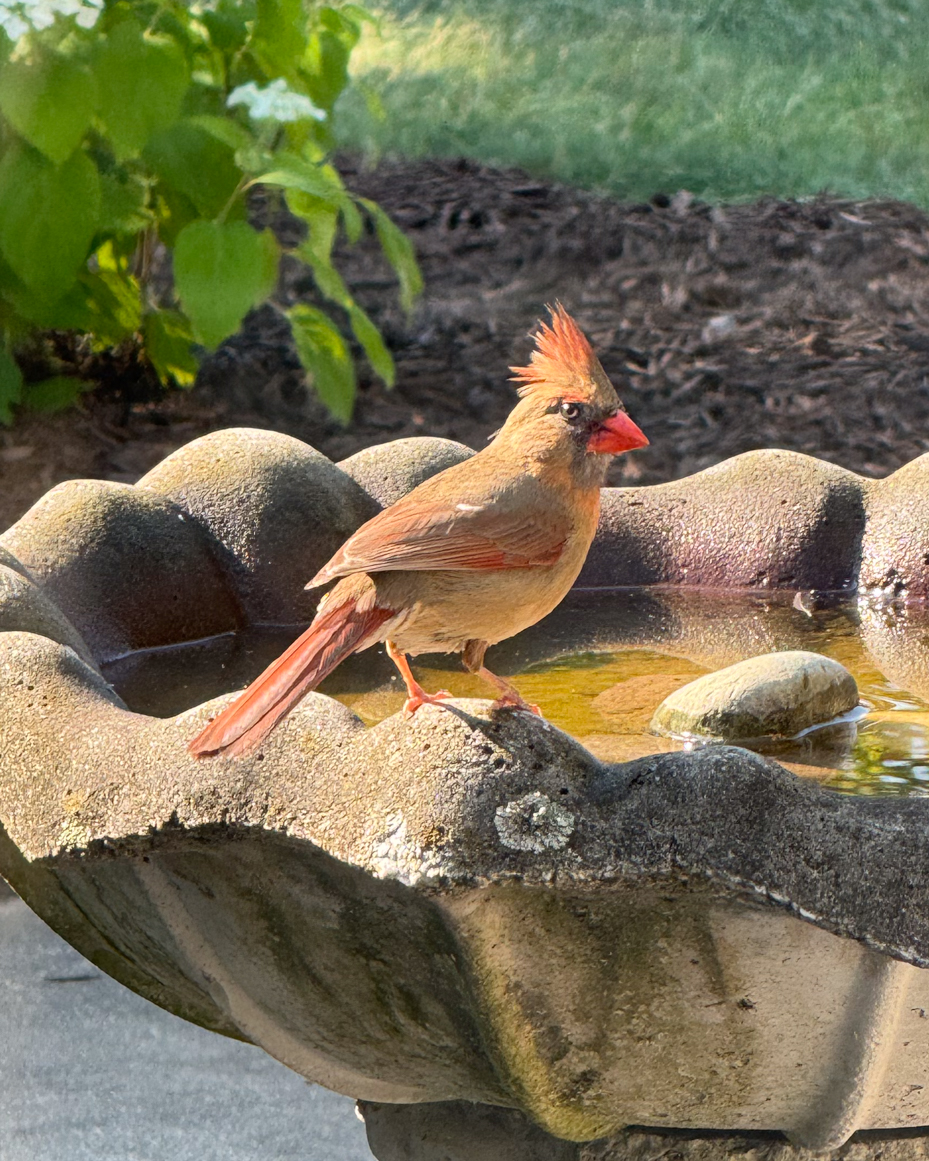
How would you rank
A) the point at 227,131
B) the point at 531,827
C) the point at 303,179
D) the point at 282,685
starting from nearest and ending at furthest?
1. the point at 531,827
2. the point at 282,685
3. the point at 303,179
4. the point at 227,131

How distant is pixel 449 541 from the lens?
1.68 metres

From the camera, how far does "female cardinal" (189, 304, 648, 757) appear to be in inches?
65.7

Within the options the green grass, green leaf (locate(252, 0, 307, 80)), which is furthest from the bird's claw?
the green grass

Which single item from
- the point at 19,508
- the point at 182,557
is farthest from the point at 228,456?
the point at 19,508

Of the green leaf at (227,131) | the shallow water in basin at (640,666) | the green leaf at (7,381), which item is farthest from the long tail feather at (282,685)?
the green leaf at (7,381)

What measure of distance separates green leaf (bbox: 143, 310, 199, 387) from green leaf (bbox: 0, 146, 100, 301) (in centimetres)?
88

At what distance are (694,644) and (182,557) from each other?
0.80 meters

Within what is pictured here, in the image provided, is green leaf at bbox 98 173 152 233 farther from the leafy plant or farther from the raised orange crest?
the raised orange crest

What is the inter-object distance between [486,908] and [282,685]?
0.28 m

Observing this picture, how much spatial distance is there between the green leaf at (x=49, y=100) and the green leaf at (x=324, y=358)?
951mm

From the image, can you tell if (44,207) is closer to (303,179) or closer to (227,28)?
(303,179)

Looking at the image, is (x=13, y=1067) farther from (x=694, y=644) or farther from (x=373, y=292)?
(x=373, y=292)

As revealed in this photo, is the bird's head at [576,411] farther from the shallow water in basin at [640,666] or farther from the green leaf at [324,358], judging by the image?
the green leaf at [324,358]

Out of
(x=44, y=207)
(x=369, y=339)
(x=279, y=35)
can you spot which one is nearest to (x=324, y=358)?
(x=369, y=339)
